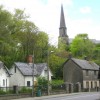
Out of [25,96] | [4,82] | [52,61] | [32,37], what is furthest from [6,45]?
[52,61]

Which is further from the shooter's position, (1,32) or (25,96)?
(1,32)

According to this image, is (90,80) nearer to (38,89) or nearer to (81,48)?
(38,89)

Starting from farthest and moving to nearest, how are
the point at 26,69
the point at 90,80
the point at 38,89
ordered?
the point at 90,80 < the point at 26,69 < the point at 38,89

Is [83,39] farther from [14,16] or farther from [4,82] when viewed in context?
[4,82]

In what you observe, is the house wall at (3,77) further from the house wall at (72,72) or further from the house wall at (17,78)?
the house wall at (72,72)

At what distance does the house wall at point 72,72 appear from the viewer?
73438 millimetres

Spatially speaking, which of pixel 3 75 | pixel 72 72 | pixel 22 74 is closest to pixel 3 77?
pixel 3 75

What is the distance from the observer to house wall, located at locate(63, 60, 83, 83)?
73438 mm

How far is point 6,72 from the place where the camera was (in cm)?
5634

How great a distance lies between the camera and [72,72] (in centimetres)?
7481

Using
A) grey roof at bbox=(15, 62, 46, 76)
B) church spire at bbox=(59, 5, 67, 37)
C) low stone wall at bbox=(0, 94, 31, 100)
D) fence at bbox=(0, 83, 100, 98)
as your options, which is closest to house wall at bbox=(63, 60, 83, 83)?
Answer: fence at bbox=(0, 83, 100, 98)

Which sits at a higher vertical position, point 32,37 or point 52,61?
point 32,37

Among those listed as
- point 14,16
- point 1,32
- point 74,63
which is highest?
point 14,16

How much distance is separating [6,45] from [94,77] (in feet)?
109
